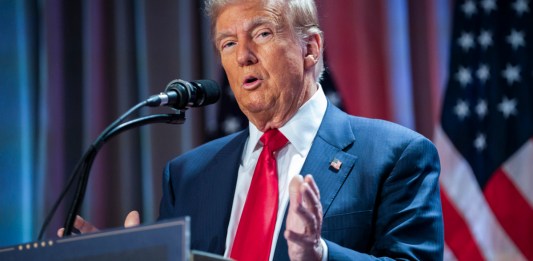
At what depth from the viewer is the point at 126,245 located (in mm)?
1423

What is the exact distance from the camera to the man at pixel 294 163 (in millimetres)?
2201

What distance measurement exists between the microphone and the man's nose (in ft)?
0.84

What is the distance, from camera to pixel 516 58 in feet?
11.6

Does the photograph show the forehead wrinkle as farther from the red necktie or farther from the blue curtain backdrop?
the blue curtain backdrop

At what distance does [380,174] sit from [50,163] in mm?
2093

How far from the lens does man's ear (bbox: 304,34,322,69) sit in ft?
8.52

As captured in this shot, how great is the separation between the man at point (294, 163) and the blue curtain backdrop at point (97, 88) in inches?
44.4

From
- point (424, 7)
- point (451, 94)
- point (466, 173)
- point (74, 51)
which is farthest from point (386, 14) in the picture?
point (74, 51)

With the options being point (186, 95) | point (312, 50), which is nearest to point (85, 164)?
point (186, 95)

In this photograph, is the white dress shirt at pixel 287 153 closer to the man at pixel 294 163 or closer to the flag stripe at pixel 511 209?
the man at pixel 294 163

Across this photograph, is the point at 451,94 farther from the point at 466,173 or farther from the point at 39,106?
the point at 39,106

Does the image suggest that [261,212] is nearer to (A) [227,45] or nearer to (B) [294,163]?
(B) [294,163]

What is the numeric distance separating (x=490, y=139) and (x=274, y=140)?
1392 mm

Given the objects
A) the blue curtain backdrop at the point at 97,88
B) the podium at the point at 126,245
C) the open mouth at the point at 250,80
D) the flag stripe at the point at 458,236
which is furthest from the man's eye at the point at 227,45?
the flag stripe at the point at 458,236
